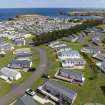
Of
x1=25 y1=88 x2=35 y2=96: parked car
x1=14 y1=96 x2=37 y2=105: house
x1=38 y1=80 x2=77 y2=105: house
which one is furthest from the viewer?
x1=25 y1=88 x2=35 y2=96: parked car

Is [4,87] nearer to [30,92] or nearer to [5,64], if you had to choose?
[30,92]

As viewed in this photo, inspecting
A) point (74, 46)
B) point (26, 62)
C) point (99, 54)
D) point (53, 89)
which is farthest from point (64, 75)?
point (74, 46)

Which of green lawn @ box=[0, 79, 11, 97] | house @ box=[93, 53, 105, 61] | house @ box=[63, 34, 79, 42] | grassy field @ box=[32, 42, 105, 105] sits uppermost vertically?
house @ box=[93, 53, 105, 61]

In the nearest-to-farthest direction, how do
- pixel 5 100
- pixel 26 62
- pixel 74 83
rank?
pixel 5 100, pixel 74 83, pixel 26 62

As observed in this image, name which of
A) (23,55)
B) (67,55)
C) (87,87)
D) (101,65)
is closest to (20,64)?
(23,55)

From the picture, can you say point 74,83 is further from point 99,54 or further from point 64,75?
point 99,54

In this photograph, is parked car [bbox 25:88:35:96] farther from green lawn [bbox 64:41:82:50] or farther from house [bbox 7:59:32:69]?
green lawn [bbox 64:41:82:50]

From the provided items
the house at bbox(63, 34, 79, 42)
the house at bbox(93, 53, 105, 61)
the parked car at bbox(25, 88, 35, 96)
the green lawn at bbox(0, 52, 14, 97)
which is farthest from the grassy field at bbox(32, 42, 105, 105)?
the house at bbox(63, 34, 79, 42)

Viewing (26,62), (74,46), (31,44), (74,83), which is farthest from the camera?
(31,44)

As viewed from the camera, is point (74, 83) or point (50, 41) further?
point (50, 41)
